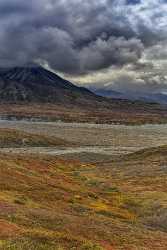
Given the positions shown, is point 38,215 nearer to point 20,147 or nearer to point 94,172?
point 94,172

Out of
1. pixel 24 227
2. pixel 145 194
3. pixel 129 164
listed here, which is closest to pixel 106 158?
pixel 129 164

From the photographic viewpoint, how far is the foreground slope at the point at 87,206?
102 ft

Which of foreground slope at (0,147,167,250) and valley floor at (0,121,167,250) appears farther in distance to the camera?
valley floor at (0,121,167,250)

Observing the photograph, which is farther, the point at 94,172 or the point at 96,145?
the point at 96,145

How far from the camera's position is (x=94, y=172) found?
10294cm

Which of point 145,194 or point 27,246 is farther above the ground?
point 27,246

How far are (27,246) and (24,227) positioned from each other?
747 centimetres

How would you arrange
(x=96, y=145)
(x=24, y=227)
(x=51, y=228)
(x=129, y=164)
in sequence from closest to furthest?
(x=24, y=227)
(x=51, y=228)
(x=129, y=164)
(x=96, y=145)

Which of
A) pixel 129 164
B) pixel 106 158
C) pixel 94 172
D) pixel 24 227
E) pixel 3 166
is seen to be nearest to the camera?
pixel 24 227

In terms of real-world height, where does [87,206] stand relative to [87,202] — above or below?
above

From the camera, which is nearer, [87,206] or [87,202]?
[87,206]

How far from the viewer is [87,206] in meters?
58.3

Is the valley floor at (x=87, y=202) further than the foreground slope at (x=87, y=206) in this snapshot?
Yes

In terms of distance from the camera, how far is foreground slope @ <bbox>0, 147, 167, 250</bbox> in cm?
3098
